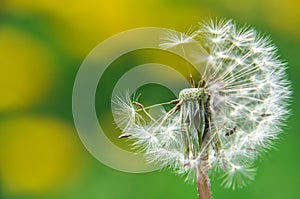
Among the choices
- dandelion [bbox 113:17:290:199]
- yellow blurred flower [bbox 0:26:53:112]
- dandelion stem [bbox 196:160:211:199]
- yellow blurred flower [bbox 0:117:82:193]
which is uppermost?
yellow blurred flower [bbox 0:26:53:112]

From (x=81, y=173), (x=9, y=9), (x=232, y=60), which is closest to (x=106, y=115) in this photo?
(x=81, y=173)

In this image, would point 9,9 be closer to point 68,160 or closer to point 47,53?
point 47,53

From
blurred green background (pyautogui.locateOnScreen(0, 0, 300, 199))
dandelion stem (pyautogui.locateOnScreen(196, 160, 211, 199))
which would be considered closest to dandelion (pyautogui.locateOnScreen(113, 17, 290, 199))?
dandelion stem (pyautogui.locateOnScreen(196, 160, 211, 199))

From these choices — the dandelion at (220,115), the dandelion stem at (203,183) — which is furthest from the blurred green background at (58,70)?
the dandelion stem at (203,183)

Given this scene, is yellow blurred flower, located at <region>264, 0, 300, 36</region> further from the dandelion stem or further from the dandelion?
the dandelion stem

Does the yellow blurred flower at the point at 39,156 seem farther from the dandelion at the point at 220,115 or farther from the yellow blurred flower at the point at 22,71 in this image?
the dandelion at the point at 220,115

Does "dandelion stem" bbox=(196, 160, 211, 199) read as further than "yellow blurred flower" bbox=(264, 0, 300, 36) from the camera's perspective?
No

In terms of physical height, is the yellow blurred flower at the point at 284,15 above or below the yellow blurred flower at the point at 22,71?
above
